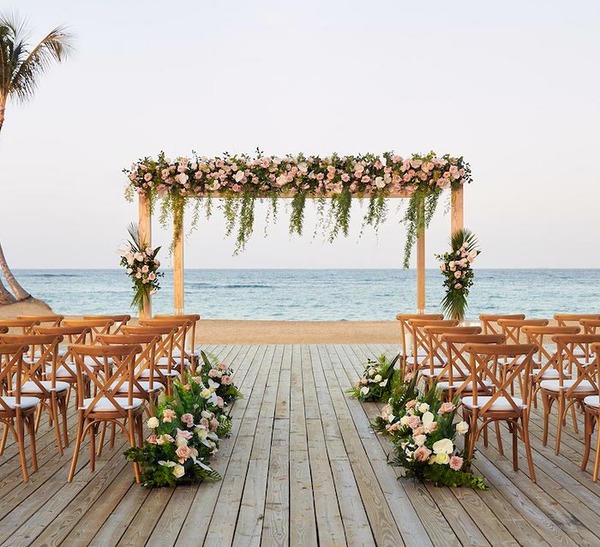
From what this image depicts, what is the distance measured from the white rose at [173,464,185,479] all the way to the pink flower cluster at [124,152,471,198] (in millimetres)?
5087

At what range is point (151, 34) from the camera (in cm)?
1758

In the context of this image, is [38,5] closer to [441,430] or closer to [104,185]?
[104,185]

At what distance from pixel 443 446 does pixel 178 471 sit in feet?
4.98

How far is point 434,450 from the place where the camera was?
4254 millimetres

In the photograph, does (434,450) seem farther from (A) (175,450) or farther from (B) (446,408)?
(A) (175,450)

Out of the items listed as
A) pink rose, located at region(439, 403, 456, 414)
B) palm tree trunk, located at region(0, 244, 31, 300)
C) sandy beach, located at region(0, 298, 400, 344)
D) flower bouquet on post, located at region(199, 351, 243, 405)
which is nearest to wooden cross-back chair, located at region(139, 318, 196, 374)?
flower bouquet on post, located at region(199, 351, 243, 405)

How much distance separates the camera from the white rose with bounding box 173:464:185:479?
13.6 feet

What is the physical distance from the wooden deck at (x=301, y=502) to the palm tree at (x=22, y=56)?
35.7 feet

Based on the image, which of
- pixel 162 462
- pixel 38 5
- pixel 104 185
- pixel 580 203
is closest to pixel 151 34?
pixel 38 5

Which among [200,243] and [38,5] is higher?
[38,5]

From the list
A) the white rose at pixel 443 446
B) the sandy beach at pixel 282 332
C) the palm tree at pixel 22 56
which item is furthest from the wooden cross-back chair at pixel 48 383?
the palm tree at pixel 22 56

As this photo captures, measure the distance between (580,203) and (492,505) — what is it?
2635cm

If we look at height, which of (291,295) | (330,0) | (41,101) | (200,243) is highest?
(330,0)

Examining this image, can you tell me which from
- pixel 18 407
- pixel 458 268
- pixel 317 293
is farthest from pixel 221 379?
pixel 317 293
